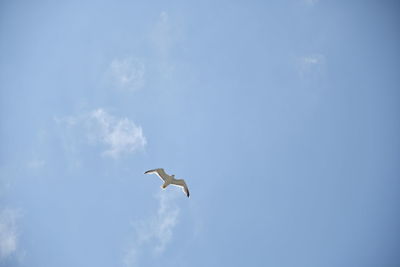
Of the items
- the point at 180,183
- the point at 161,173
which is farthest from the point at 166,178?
the point at 180,183

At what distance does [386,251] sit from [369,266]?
14687 millimetres

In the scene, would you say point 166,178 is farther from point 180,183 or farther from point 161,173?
Answer: point 180,183

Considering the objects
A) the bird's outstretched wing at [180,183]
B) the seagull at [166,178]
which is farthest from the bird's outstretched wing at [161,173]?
the bird's outstretched wing at [180,183]

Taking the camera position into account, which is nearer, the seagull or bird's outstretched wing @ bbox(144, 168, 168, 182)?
the seagull

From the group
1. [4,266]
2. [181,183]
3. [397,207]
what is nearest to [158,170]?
[181,183]

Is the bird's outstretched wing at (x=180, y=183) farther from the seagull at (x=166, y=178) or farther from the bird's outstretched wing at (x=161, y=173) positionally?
the bird's outstretched wing at (x=161, y=173)

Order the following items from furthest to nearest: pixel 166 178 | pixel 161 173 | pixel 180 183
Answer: pixel 180 183 < pixel 166 178 < pixel 161 173

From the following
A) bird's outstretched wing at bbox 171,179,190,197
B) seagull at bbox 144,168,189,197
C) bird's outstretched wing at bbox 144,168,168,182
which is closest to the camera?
seagull at bbox 144,168,189,197

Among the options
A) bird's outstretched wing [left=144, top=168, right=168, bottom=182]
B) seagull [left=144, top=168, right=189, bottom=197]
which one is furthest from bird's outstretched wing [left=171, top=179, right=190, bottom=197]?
bird's outstretched wing [left=144, top=168, right=168, bottom=182]

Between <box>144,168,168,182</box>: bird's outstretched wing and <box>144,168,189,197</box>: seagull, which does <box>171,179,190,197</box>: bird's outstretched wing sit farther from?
<box>144,168,168,182</box>: bird's outstretched wing

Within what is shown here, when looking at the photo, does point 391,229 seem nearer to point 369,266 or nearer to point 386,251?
point 386,251

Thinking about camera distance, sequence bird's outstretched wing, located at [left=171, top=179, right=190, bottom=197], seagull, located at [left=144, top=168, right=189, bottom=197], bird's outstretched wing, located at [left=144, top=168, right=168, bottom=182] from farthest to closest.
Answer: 1. bird's outstretched wing, located at [left=171, top=179, right=190, bottom=197]
2. bird's outstretched wing, located at [left=144, top=168, right=168, bottom=182]
3. seagull, located at [left=144, top=168, right=189, bottom=197]

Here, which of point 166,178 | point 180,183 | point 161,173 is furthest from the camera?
point 180,183

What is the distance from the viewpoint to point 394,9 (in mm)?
132375
